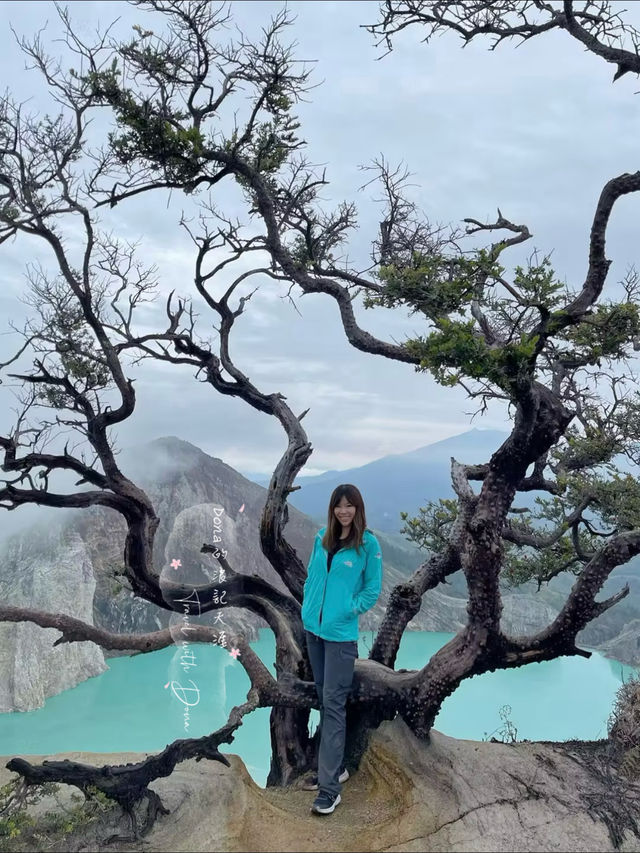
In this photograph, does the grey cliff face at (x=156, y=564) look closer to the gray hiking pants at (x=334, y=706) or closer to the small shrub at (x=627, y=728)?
the small shrub at (x=627, y=728)

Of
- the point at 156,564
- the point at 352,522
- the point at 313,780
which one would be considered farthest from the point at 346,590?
the point at 156,564

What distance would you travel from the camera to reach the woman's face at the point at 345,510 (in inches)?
133

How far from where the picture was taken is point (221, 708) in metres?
14.1

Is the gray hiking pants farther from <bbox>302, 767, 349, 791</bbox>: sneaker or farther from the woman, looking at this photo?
<bbox>302, 767, 349, 791</bbox>: sneaker

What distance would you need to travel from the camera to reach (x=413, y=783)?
149 inches

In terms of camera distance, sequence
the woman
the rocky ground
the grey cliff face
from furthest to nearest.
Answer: the grey cliff face → the woman → the rocky ground

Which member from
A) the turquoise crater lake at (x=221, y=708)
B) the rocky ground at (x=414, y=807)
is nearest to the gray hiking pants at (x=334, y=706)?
the rocky ground at (x=414, y=807)

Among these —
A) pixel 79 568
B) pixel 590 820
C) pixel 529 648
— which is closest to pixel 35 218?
pixel 529 648

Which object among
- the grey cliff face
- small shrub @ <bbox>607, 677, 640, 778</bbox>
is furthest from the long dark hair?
the grey cliff face

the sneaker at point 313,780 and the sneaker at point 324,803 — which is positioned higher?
the sneaker at point 324,803

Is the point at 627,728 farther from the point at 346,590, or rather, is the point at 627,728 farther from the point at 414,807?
the point at 346,590

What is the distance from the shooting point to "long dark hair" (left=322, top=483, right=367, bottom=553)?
3.38 m

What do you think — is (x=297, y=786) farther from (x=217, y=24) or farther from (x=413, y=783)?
(x=217, y=24)

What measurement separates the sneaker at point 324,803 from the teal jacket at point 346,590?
92 cm
